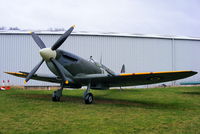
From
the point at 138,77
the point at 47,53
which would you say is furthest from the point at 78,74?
the point at 138,77

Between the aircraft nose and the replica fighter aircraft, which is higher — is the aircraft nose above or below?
above

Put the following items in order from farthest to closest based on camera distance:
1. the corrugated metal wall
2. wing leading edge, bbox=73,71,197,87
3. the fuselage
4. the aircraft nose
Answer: the corrugated metal wall < the fuselage < the aircraft nose < wing leading edge, bbox=73,71,197,87

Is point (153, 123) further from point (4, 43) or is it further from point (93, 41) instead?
point (4, 43)

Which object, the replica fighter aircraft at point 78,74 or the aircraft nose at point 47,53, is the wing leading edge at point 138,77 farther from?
the aircraft nose at point 47,53

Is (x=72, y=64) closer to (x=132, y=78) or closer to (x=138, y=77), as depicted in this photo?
(x=132, y=78)

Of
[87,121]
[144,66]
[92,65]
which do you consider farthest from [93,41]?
[87,121]

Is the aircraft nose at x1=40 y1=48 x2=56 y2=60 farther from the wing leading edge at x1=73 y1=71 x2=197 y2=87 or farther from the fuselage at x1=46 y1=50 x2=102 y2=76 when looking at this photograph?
the wing leading edge at x1=73 y1=71 x2=197 y2=87

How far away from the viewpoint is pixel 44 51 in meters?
10.4

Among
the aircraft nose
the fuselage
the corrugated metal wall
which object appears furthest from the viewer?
the corrugated metal wall

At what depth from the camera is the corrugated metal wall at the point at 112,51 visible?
85.4 ft

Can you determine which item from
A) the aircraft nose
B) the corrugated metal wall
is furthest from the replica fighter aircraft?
the corrugated metal wall

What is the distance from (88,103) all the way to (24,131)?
6209 mm

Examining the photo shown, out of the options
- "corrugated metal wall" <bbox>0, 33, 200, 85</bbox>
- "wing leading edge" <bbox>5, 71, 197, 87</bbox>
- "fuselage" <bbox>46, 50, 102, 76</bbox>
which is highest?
"corrugated metal wall" <bbox>0, 33, 200, 85</bbox>

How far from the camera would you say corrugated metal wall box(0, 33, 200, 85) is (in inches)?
1025
